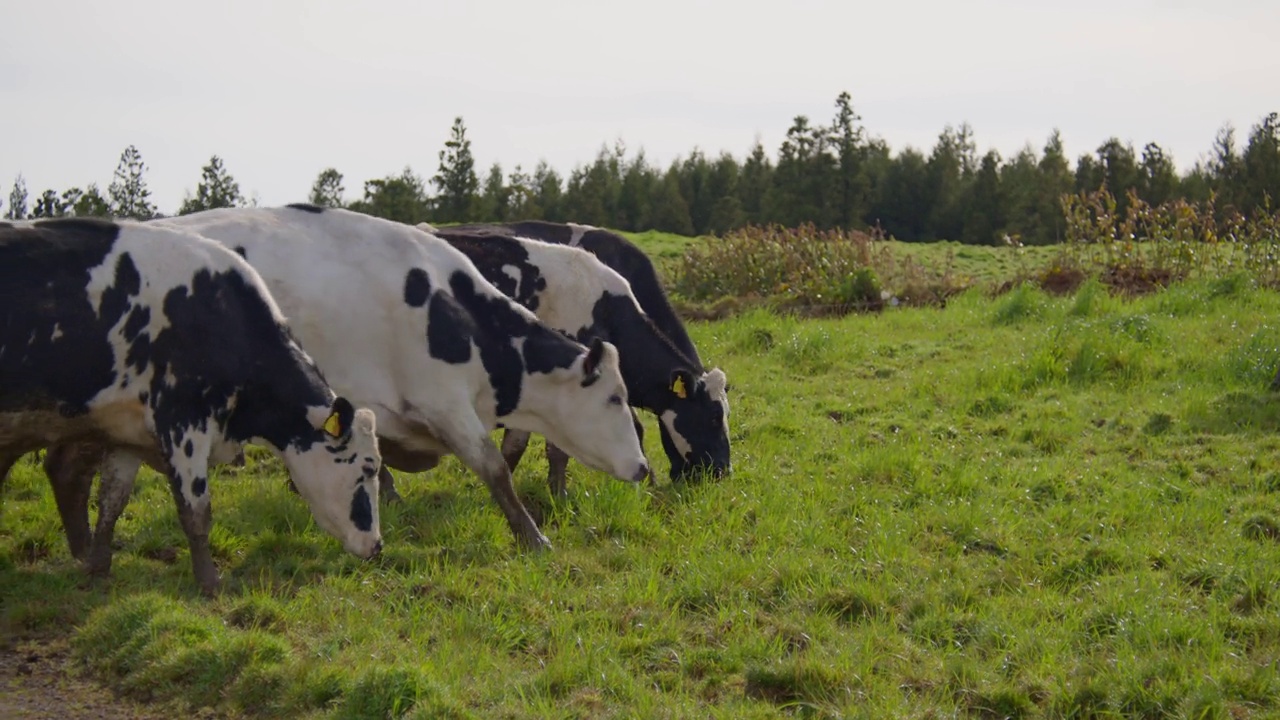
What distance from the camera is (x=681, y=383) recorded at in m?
9.58

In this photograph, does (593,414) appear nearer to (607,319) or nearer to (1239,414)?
(607,319)

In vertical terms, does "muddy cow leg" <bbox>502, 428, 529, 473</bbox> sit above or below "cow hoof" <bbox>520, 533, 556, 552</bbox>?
above

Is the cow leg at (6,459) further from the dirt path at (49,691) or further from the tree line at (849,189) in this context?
the tree line at (849,189)

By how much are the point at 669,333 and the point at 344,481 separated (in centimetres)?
388

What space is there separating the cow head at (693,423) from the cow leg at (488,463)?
184 cm

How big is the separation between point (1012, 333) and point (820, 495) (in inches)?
274

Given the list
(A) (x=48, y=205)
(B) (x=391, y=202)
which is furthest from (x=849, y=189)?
(A) (x=48, y=205)

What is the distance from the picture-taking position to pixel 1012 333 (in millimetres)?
14664

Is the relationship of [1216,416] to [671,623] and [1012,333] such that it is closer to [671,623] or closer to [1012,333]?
[1012,333]

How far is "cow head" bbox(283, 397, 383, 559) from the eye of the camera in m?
7.22

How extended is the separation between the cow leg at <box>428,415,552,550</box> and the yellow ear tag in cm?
110

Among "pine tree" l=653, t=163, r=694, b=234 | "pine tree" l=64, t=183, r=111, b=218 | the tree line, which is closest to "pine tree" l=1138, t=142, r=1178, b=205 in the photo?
the tree line

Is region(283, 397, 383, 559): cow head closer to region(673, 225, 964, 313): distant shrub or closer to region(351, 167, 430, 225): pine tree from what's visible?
region(673, 225, 964, 313): distant shrub

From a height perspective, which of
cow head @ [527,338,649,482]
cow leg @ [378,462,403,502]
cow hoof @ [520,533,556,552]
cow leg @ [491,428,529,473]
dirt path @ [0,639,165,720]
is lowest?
dirt path @ [0,639,165,720]
